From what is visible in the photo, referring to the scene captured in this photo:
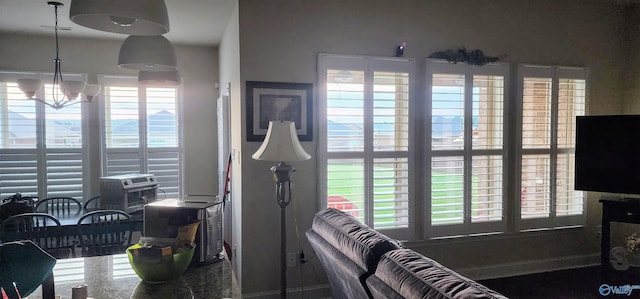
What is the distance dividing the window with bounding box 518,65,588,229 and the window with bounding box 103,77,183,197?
13.3 feet

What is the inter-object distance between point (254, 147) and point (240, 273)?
42.1 inches

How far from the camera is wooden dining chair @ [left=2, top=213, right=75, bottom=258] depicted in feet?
10.5

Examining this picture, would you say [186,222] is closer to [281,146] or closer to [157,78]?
[281,146]

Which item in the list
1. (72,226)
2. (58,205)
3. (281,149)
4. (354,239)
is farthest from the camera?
(58,205)

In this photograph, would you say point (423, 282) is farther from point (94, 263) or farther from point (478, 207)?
point (478, 207)

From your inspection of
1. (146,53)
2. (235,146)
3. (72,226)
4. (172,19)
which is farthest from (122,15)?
(172,19)

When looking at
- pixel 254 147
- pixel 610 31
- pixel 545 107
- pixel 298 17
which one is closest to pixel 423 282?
pixel 254 147

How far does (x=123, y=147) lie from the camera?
4.93 metres

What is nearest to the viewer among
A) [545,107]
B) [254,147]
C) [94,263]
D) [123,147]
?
[94,263]

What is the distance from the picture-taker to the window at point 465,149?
3.69 meters

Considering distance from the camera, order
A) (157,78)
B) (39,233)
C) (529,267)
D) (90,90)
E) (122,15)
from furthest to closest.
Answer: (529,267) → (90,90) → (39,233) → (157,78) → (122,15)

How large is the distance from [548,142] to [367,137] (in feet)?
6.42

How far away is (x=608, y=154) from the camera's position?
143 inches
